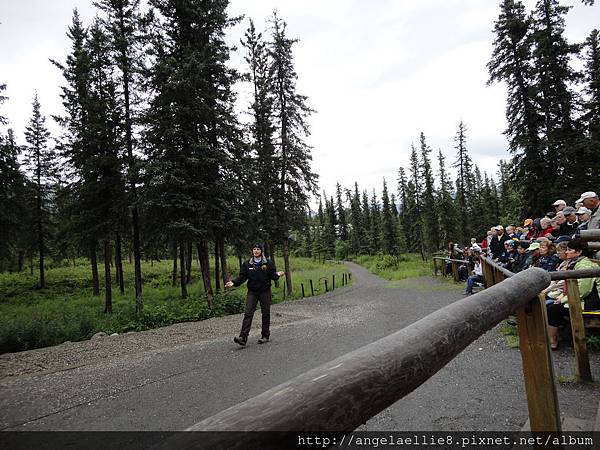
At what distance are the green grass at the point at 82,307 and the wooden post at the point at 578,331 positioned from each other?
35.1 feet

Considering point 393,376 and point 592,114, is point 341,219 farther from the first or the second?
point 393,376

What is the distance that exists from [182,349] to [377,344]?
826 cm

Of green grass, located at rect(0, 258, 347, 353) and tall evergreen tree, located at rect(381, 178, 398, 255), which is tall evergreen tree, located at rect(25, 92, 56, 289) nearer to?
green grass, located at rect(0, 258, 347, 353)

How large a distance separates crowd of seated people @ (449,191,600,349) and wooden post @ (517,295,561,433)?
8.68ft

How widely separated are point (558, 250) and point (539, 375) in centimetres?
535

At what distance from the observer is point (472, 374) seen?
17.2 feet

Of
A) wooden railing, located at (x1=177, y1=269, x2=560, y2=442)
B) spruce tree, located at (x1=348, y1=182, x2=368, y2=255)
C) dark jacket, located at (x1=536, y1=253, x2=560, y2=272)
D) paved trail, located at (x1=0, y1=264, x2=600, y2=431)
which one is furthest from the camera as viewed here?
spruce tree, located at (x1=348, y1=182, x2=368, y2=255)

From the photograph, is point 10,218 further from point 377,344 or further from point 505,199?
point 505,199

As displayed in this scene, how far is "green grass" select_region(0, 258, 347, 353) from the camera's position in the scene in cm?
1045

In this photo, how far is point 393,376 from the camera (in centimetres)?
117

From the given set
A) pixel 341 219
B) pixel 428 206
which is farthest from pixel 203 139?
pixel 341 219

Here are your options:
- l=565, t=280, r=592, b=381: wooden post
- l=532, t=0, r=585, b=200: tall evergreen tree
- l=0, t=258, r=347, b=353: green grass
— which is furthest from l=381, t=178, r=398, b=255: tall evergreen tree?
l=565, t=280, r=592, b=381: wooden post

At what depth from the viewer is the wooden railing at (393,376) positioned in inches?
33.2

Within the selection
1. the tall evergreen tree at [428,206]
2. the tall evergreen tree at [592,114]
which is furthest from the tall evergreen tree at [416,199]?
the tall evergreen tree at [592,114]
